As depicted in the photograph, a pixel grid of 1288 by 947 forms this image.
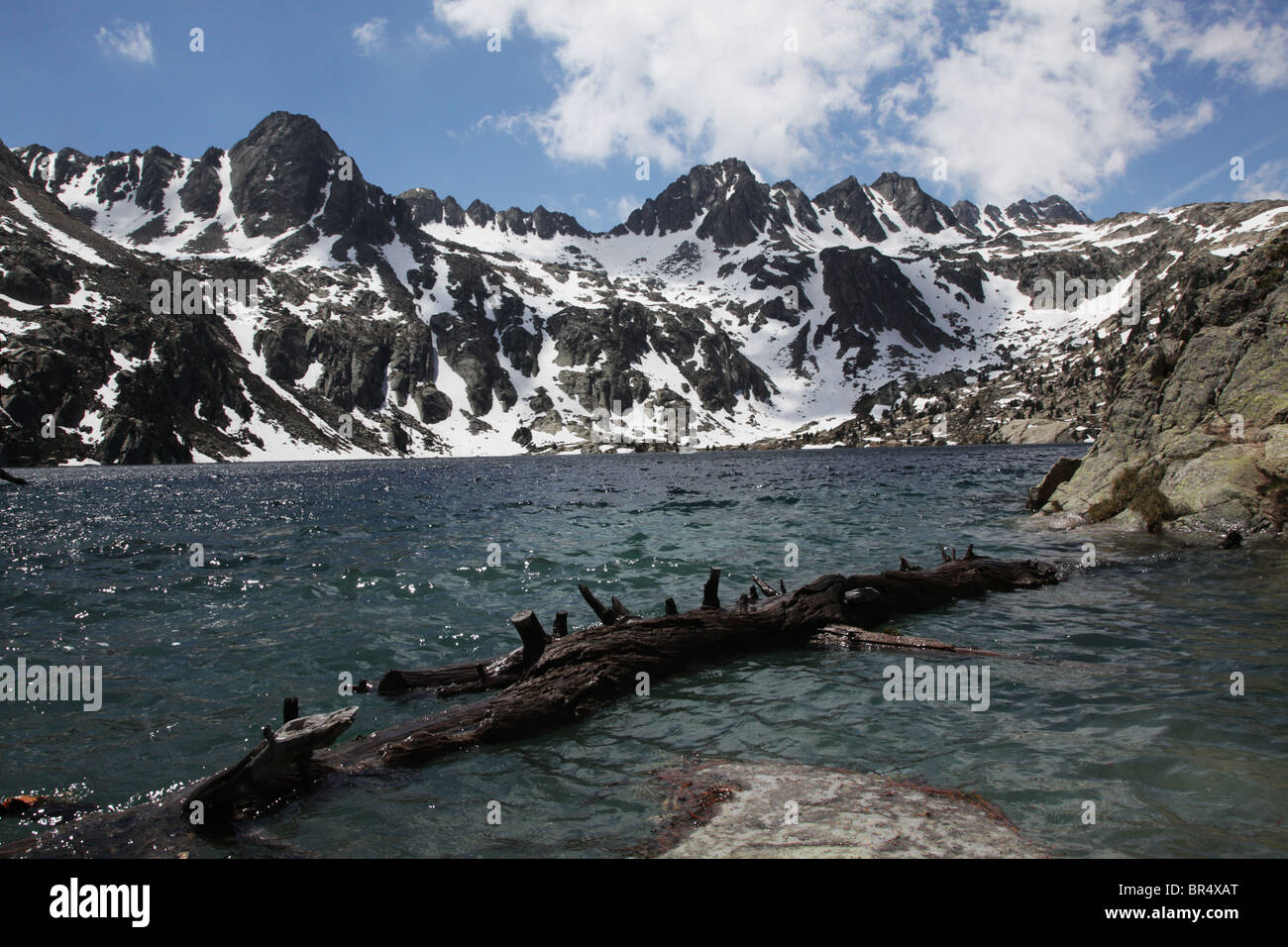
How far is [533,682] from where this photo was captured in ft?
29.5

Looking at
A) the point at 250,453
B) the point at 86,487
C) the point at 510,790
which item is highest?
the point at 250,453

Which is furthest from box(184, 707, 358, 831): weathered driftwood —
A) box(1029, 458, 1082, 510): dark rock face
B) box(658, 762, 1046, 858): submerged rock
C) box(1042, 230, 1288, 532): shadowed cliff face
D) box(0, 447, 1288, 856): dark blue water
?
box(1029, 458, 1082, 510): dark rock face

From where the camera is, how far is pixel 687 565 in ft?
67.6

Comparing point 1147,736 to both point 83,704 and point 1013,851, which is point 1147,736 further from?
point 83,704

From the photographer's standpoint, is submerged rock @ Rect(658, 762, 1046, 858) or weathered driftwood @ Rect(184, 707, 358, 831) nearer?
submerged rock @ Rect(658, 762, 1046, 858)

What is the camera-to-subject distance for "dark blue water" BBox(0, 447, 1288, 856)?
6191 millimetres

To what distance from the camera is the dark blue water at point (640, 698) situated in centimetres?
619

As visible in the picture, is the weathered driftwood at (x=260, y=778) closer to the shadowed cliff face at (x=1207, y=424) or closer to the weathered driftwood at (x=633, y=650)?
the weathered driftwood at (x=633, y=650)

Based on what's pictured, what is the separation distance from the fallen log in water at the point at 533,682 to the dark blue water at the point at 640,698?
340 mm

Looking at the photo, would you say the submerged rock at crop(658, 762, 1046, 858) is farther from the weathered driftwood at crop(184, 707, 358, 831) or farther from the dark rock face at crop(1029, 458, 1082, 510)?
the dark rock face at crop(1029, 458, 1082, 510)

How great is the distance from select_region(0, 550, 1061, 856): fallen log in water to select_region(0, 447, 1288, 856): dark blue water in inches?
13.4

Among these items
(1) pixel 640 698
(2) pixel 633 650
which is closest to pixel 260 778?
(1) pixel 640 698
